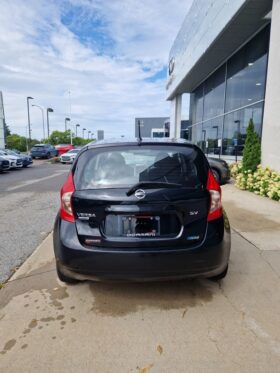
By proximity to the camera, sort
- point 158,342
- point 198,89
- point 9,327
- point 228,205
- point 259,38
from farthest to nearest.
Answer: point 198,89 < point 259,38 < point 228,205 < point 9,327 < point 158,342

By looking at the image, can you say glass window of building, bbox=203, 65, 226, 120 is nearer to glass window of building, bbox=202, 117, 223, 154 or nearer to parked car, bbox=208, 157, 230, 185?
glass window of building, bbox=202, 117, 223, 154

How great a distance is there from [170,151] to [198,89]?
21334 mm

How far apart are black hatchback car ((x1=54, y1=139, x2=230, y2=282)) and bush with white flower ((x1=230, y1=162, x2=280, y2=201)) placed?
5.13 m

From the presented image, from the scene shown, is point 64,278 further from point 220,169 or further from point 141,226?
point 220,169

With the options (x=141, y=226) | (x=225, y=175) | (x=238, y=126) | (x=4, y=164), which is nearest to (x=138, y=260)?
(x=141, y=226)

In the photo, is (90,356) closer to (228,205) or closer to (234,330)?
(234,330)

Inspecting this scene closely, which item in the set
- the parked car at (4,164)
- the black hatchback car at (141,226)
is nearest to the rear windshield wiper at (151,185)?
the black hatchback car at (141,226)

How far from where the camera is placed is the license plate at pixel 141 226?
236 cm

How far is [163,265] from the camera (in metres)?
2.35

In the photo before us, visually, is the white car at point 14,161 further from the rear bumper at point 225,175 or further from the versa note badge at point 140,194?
the versa note badge at point 140,194

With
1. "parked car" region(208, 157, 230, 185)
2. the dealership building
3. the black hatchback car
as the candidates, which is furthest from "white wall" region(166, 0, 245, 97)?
the black hatchback car

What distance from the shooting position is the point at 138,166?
103 inches

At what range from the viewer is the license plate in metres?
2.36

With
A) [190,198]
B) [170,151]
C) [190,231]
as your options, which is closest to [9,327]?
[190,231]
